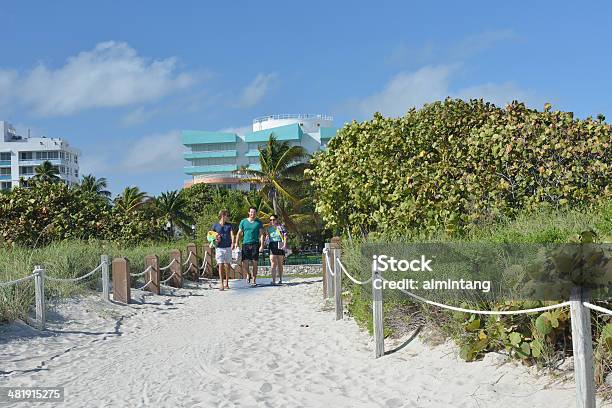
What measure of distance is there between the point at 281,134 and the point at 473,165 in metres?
78.2

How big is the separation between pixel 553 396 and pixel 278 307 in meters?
7.13

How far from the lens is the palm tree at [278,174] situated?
134 feet

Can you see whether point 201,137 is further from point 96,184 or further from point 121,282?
point 121,282

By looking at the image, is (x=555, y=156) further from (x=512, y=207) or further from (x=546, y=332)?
(x=546, y=332)

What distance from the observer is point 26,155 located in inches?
3821

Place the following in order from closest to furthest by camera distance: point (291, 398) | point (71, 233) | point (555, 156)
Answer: point (291, 398), point (555, 156), point (71, 233)

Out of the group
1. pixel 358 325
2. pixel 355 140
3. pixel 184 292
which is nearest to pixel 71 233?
pixel 184 292

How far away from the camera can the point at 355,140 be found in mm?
15203

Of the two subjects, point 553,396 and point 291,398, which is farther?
point 291,398

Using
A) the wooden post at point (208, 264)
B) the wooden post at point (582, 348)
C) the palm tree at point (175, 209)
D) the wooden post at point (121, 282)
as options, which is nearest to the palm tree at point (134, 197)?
the palm tree at point (175, 209)

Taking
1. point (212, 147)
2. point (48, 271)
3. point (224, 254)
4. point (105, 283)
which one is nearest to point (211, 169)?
point (212, 147)

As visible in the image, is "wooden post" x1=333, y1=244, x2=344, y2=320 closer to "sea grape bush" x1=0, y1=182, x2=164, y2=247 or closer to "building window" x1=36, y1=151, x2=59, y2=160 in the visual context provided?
"sea grape bush" x1=0, y1=182, x2=164, y2=247

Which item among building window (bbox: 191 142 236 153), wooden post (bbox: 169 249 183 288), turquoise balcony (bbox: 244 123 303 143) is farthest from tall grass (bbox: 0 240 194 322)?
building window (bbox: 191 142 236 153)

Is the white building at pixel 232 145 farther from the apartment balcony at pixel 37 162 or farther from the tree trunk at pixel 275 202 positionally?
the tree trunk at pixel 275 202
